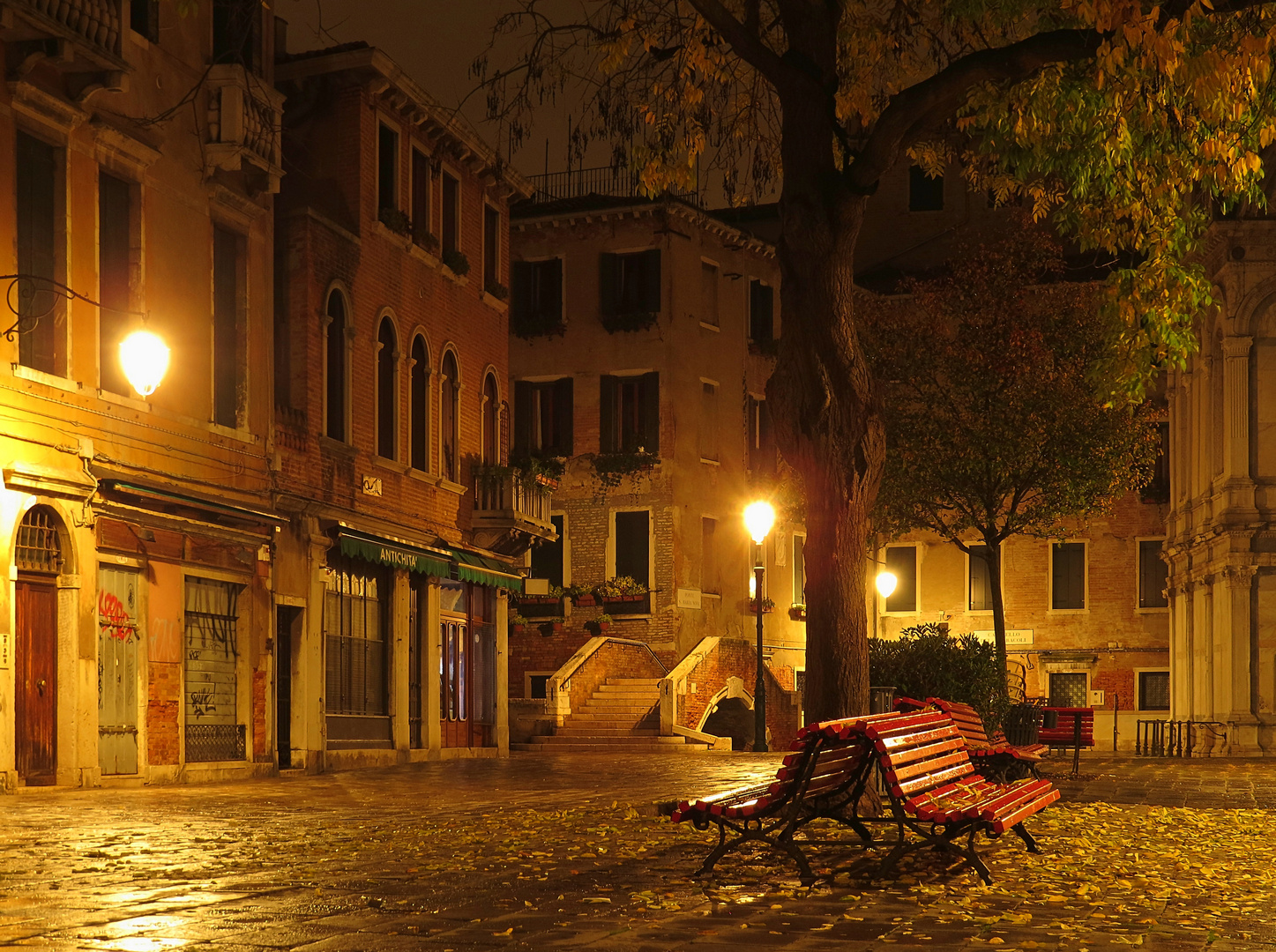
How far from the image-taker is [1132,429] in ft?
93.9

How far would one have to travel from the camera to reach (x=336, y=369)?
78.8 feet

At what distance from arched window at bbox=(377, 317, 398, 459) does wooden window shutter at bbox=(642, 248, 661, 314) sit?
47.9 ft

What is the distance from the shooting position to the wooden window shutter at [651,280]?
3975cm

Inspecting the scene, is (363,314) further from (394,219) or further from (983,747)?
(983,747)

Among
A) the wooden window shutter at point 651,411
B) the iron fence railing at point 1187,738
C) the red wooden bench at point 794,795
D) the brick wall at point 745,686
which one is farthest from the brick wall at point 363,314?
the iron fence railing at point 1187,738

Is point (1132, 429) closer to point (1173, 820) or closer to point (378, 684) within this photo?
point (378, 684)

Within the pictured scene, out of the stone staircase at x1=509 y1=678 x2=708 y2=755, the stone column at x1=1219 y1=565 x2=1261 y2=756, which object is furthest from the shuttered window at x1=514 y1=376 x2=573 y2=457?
the stone column at x1=1219 y1=565 x2=1261 y2=756

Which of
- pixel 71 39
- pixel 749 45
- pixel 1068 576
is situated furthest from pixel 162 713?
pixel 1068 576

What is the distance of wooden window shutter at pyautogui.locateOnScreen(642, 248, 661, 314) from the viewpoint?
39750 millimetres

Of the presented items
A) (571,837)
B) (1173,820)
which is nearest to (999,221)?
(1173,820)

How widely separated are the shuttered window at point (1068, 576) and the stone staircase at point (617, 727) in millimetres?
12825

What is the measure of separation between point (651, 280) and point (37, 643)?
24.9m

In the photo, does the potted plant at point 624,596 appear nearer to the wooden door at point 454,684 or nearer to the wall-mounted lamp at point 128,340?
the wooden door at point 454,684

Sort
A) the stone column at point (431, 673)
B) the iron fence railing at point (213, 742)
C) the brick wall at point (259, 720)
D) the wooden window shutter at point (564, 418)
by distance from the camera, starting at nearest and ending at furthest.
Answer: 1. the iron fence railing at point (213, 742)
2. the brick wall at point (259, 720)
3. the stone column at point (431, 673)
4. the wooden window shutter at point (564, 418)
